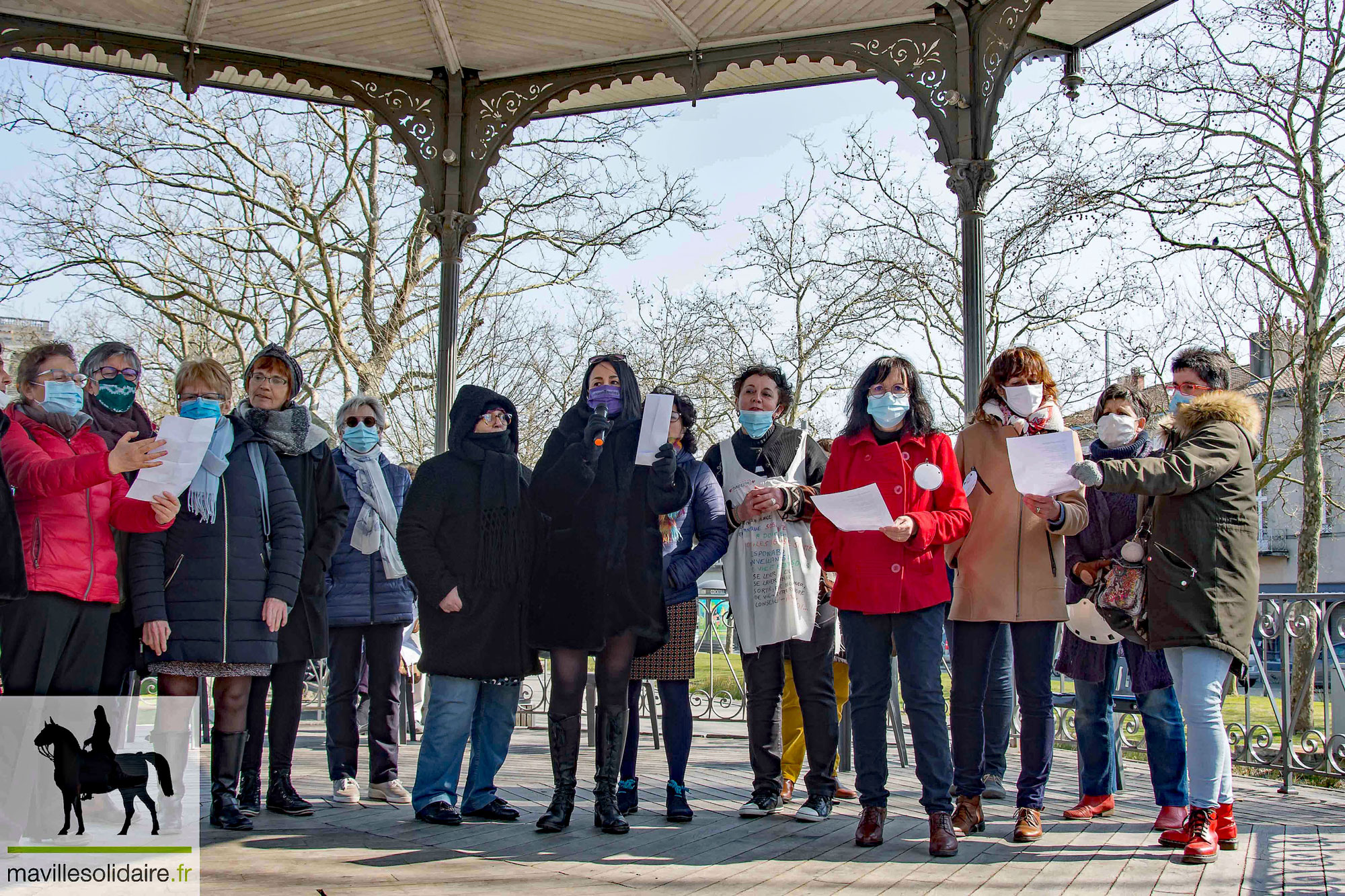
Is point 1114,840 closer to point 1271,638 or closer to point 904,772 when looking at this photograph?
point 904,772

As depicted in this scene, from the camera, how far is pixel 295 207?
2091 centimetres

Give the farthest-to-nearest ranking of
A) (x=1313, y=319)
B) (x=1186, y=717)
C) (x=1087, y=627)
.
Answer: (x=1313, y=319)
(x=1087, y=627)
(x=1186, y=717)

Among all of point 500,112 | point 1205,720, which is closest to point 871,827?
point 1205,720

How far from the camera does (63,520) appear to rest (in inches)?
160

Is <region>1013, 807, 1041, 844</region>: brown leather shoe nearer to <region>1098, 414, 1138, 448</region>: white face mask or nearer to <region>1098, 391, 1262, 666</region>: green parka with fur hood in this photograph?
<region>1098, 391, 1262, 666</region>: green parka with fur hood

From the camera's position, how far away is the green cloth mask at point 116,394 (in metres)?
4.48

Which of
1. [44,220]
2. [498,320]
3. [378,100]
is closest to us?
[378,100]

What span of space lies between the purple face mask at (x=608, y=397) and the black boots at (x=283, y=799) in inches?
84.1

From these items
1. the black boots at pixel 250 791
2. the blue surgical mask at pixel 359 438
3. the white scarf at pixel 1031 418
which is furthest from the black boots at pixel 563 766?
the white scarf at pixel 1031 418

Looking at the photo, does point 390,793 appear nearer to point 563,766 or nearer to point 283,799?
point 283,799

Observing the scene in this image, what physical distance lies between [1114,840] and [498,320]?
743 inches

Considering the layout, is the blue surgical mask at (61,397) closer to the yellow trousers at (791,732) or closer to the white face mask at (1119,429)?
the yellow trousers at (791,732)

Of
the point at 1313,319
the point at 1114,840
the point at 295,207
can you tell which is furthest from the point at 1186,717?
the point at 295,207

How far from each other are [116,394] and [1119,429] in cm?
418
